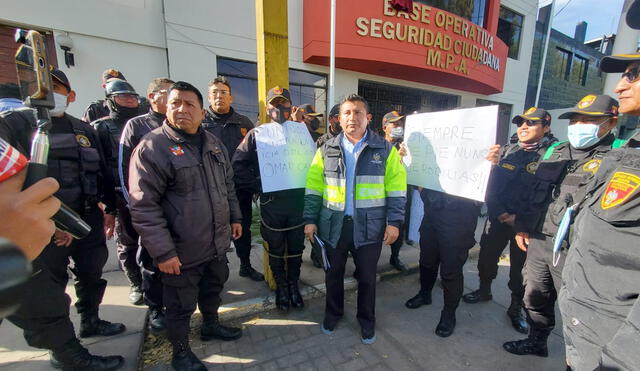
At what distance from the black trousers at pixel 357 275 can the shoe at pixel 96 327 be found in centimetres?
191

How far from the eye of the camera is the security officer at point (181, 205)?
1.72m

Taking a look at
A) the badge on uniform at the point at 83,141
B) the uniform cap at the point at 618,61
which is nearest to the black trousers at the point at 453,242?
the uniform cap at the point at 618,61

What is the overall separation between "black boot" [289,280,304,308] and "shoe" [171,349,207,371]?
103cm

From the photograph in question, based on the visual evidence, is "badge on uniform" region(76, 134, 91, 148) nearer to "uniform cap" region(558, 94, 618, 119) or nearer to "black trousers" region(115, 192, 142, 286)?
"black trousers" region(115, 192, 142, 286)

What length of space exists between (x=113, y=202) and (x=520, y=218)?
3.83 m

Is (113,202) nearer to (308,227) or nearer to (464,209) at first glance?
(308,227)

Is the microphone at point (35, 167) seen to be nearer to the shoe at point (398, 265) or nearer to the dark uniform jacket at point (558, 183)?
the dark uniform jacket at point (558, 183)

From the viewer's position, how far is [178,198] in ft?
5.97

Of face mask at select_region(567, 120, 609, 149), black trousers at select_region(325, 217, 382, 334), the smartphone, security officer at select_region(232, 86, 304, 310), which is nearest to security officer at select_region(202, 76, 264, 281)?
security officer at select_region(232, 86, 304, 310)

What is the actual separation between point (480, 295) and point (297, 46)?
688 centimetres

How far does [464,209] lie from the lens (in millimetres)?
2441

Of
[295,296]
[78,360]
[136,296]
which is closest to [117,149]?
[136,296]

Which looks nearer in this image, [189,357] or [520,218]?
[189,357]

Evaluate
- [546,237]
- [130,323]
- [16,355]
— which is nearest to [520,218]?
[546,237]
